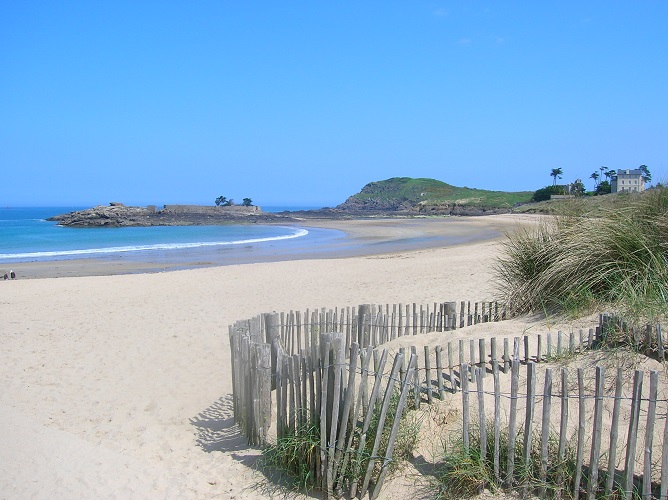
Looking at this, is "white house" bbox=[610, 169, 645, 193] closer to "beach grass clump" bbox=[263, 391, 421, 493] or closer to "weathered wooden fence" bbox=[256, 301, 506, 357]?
"weathered wooden fence" bbox=[256, 301, 506, 357]

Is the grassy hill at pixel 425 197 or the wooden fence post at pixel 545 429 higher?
the grassy hill at pixel 425 197

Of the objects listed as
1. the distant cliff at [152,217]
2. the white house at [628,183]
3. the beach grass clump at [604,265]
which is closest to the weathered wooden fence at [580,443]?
the beach grass clump at [604,265]

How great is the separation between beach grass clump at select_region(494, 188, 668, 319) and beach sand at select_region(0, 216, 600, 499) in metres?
0.85

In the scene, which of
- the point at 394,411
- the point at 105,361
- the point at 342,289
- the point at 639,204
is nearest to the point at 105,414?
the point at 105,361

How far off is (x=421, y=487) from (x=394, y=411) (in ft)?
1.93

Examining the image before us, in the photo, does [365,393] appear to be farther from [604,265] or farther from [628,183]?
[628,183]

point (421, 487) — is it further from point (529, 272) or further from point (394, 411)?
point (529, 272)

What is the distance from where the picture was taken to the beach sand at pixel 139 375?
4.97 metres

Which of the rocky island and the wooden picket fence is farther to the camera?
the rocky island

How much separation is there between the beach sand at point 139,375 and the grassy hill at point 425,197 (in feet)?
256

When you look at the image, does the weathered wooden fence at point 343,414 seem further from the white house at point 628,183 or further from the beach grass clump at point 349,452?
the white house at point 628,183

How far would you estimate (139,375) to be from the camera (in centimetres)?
823

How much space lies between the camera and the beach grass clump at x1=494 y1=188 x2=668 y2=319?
5.82 metres

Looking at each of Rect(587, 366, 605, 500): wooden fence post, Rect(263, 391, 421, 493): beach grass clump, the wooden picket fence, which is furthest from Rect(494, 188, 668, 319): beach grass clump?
Rect(263, 391, 421, 493): beach grass clump
